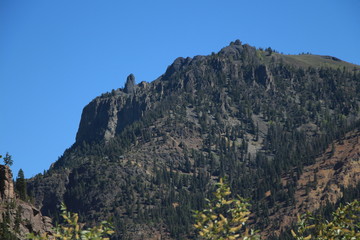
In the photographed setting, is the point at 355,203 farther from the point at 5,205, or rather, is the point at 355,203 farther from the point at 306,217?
the point at 5,205

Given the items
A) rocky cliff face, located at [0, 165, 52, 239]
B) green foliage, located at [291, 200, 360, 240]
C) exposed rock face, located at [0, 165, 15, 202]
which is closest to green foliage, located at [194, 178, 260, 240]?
green foliage, located at [291, 200, 360, 240]

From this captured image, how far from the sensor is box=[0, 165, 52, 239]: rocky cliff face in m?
125

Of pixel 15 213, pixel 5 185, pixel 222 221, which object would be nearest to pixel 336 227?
pixel 222 221

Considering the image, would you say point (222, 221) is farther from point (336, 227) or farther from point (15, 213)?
point (15, 213)

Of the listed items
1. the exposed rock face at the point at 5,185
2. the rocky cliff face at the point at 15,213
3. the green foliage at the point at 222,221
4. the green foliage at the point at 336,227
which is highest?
the exposed rock face at the point at 5,185

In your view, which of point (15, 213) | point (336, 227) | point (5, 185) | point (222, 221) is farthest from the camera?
point (5, 185)

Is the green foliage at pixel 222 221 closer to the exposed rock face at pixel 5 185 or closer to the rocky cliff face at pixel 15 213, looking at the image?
the rocky cliff face at pixel 15 213

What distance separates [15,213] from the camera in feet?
438

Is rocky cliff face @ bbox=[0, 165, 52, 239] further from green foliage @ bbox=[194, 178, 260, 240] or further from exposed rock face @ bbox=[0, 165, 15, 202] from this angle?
green foliage @ bbox=[194, 178, 260, 240]

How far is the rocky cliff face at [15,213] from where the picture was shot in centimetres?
12500

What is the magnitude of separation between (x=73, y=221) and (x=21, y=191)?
148 metres

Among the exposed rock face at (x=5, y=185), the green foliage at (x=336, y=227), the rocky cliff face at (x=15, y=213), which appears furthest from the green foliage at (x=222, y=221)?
the exposed rock face at (x=5, y=185)

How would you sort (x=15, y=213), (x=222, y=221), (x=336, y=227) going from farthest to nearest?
(x=15, y=213) < (x=336, y=227) < (x=222, y=221)

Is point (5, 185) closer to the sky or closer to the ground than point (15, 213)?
closer to the sky
